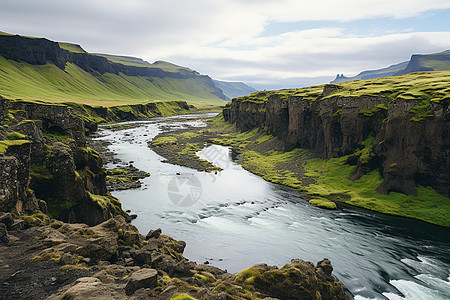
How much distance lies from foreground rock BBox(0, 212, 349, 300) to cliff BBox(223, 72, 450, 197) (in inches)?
1580

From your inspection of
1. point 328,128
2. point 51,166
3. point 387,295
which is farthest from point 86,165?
point 328,128

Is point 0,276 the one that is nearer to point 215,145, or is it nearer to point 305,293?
point 305,293

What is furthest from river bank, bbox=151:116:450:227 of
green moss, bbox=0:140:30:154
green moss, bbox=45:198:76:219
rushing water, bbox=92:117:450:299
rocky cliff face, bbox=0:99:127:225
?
green moss, bbox=0:140:30:154

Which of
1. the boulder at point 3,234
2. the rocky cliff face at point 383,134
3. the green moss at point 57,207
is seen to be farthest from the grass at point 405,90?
the boulder at point 3,234

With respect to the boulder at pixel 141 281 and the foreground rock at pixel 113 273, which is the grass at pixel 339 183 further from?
the boulder at pixel 141 281

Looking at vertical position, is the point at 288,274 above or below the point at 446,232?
above

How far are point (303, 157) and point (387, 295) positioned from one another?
6025 cm

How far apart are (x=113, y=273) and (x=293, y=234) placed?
103 feet

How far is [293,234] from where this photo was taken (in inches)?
1687

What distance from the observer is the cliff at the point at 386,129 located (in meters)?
50.9

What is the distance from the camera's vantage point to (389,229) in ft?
148

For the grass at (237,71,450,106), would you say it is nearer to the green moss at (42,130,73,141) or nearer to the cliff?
the cliff

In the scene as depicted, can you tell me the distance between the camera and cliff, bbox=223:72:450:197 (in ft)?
167

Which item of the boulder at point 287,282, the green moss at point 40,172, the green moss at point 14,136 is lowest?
the boulder at point 287,282
